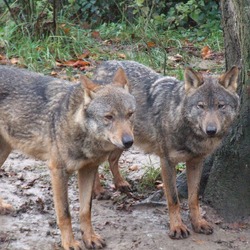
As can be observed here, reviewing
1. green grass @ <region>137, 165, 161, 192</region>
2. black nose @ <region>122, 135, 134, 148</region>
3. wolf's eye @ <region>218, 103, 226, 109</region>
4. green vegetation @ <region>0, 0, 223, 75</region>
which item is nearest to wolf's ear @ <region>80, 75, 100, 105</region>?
black nose @ <region>122, 135, 134, 148</region>

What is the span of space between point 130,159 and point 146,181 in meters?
0.82

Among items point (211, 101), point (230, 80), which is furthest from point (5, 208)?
point (230, 80)

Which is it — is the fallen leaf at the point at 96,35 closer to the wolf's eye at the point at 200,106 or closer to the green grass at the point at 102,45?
the green grass at the point at 102,45

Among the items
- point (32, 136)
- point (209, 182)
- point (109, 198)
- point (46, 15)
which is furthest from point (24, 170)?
point (46, 15)

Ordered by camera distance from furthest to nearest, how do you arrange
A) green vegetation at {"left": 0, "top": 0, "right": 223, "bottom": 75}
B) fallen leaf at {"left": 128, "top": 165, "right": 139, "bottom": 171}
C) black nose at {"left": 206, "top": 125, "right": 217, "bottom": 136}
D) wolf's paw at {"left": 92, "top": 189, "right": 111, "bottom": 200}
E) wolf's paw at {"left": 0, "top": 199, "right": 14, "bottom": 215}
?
green vegetation at {"left": 0, "top": 0, "right": 223, "bottom": 75} → fallen leaf at {"left": 128, "top": 165, "right": 139, "bottom": 171} → wolf's paw at {"left": 92, "top": 189, "right": 111, "bottom": 200} → wolf's paw at {"left": 0, "top": 199, "right": 14, "bottom": 215} → black nose at {"left": 206, "top": 125, "right": 217, "bottom": 136}

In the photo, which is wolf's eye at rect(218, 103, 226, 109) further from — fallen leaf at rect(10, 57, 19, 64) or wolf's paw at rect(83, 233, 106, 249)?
fallen leaf at rect(10, 57, 19, 64)

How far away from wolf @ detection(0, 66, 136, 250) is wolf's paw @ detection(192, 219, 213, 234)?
977 millimetres

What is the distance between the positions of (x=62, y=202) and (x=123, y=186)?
161 cm

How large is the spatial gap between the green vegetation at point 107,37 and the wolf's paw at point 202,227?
3.89 metres

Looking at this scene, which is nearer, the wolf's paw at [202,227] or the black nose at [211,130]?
the black nose at [211,130]

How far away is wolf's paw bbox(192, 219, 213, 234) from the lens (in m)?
6.32

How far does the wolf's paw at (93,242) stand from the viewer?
597 centimetres

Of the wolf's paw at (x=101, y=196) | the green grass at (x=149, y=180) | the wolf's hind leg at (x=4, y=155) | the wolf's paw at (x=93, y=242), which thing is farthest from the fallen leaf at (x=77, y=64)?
the wolf's paw at (x=93, y=242)

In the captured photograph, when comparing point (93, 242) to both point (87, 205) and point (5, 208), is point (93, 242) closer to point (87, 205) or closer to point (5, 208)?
point (87, 205)
